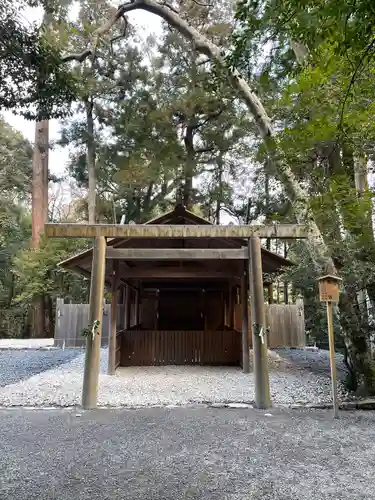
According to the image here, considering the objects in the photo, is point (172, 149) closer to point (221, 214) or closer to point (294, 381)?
point (221, 214)

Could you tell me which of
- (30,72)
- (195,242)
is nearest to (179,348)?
(195,242)

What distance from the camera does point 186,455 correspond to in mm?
3387

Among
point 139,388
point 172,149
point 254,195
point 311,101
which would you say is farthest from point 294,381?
point 254,195

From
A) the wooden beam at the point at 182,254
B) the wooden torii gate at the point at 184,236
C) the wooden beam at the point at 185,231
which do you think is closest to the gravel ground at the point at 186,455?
the wooden torii gate at the point at 184,236

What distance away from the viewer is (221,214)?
2125cm

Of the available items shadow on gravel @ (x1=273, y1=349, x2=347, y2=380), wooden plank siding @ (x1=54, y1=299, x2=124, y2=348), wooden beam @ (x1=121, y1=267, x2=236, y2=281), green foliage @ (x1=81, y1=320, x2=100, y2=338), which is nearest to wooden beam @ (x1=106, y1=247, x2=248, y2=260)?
green foliage @ (x1=81, y1=320, x2=100, y2=338)

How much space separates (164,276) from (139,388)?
2.73m

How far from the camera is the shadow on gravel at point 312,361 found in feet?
27.1

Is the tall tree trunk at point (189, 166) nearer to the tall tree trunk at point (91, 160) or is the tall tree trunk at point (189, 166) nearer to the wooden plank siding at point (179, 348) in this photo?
the tall tree trunk at point (91, 160)

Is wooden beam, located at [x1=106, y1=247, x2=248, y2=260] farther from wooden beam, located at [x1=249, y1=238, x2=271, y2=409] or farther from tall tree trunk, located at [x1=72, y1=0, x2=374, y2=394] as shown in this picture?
tall tree trunk, located at [x1=72, y1=0, x2=374, y2=394]

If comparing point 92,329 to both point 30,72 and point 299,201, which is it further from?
point 299,201

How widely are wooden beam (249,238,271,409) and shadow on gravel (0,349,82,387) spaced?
16.3ft

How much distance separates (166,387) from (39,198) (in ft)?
46.7

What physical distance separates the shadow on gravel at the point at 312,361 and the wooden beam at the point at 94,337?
16.0ft
